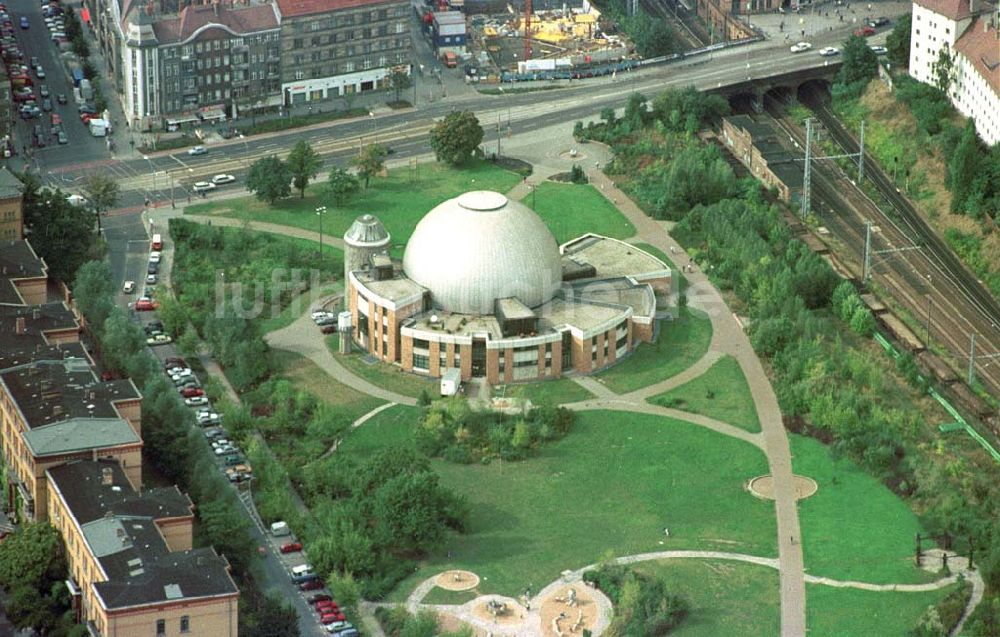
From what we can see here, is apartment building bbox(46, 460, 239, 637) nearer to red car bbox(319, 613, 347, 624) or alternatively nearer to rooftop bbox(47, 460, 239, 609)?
rooftop bbox(47, 460, 239, 609)

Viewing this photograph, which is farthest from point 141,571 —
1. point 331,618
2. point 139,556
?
point 331,618

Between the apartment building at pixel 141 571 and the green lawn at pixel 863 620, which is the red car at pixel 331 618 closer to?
the apartment building at pixel 141 571

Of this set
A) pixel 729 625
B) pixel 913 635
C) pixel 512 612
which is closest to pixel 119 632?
pixel 512 612

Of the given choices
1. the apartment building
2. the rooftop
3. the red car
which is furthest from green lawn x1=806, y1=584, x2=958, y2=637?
the rooftop

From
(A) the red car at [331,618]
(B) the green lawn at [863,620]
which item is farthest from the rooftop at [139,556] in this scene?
(B) the green lawn at [863,620]

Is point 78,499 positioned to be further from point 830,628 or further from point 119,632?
point 830,628

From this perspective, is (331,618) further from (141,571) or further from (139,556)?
(141,571)
